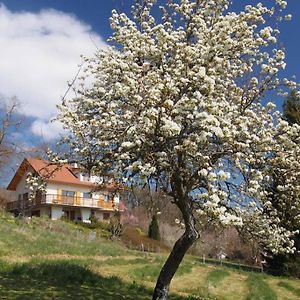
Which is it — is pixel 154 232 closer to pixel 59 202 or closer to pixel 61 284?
pixel 59 202

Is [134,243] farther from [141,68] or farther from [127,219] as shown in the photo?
[141,68]

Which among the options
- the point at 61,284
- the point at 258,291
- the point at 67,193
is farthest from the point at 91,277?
the point at 67,193

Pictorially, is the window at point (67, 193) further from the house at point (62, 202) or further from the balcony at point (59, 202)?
the balcony at point (59, 202)

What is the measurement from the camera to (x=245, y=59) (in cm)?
1356

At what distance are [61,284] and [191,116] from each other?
26.8 feet

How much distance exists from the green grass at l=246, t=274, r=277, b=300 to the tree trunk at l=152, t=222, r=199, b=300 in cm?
727

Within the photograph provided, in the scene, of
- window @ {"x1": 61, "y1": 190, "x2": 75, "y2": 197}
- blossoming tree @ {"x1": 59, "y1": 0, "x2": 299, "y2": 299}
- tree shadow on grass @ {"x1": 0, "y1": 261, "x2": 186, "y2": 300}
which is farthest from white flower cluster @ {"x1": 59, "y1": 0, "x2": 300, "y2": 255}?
window @ {"x1": 61, "y1": 190, "x2": 75, "y2": 197}

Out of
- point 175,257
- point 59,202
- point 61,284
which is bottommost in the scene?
point 61,284

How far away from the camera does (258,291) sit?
21344 millimetres

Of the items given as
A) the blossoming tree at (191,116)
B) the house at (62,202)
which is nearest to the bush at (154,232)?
the house at (62,202)

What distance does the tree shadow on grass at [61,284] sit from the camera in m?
13.1

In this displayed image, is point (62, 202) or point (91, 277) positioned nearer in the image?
point (91, 277)

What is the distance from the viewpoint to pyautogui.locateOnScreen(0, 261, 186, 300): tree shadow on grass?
43.1 feet

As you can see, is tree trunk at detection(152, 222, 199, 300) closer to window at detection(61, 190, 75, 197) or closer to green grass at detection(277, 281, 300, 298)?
green grass at detection(277, 281, 300, 298)
